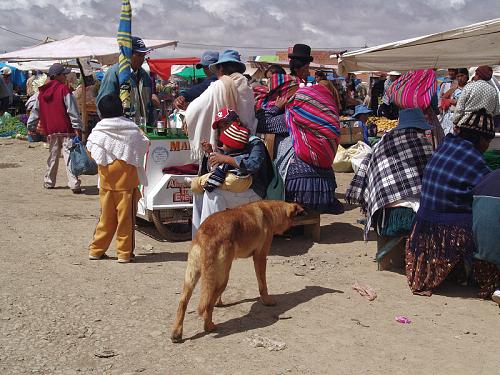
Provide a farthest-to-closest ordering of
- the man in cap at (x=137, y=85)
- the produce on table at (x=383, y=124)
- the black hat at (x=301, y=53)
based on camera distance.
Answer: the produce on table at (x=383, y=124)
the man in cap at (x=137, y=85)
the black hat at (x=301, y=53)

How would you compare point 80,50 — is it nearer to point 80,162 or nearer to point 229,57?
point 80,162

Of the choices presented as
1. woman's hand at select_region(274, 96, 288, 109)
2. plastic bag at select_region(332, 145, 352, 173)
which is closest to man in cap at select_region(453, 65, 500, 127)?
woman's hand at select_region(274, 96, 288, 109)

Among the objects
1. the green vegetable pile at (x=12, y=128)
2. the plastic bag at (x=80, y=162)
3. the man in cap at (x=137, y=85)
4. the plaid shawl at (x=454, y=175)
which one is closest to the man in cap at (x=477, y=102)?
the plaid shawl at (x=454, y=175)

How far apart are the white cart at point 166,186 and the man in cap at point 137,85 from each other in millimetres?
993

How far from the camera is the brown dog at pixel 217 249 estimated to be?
13.3 ft

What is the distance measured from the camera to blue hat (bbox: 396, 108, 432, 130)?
5.56 m

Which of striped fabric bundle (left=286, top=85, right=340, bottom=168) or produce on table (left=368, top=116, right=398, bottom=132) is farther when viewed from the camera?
produce on table (left=368, top=116, right=398, bottom=132)

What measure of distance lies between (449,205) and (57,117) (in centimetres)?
681

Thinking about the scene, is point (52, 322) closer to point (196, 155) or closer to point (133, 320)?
point (133, 320)

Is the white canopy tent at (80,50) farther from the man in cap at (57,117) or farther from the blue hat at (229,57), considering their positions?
the blue hat at (229,57)

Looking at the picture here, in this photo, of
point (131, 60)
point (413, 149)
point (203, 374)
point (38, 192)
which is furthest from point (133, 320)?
point (38, 192)

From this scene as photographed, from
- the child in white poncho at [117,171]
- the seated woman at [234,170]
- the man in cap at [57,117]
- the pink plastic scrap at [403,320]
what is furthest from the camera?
the man in cap at [57,117]

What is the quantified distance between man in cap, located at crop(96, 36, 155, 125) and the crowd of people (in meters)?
0.01

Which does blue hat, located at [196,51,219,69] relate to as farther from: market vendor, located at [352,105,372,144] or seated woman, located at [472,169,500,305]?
market vendor, located at [352,105,372,144]
